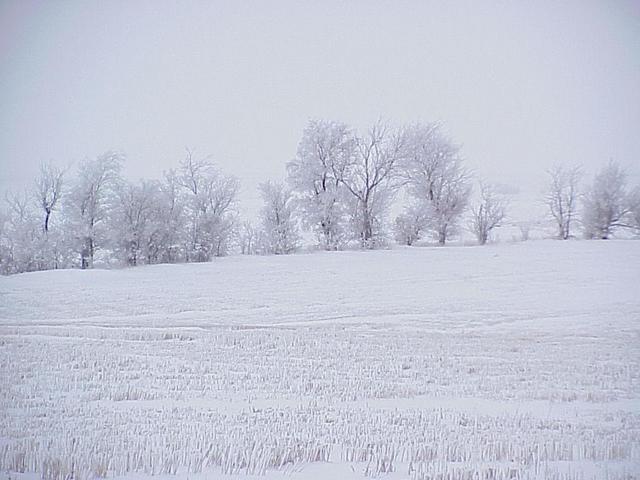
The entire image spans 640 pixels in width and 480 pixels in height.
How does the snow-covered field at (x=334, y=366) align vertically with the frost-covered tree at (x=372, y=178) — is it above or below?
below

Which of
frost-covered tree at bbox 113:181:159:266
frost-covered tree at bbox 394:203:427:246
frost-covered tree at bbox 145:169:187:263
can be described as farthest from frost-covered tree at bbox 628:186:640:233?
frost-covered tree at bbox 113:181:159:266

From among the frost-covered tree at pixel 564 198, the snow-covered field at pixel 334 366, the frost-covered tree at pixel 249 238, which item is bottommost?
the snow-covered field at pixel 334 366

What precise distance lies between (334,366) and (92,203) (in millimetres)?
2037

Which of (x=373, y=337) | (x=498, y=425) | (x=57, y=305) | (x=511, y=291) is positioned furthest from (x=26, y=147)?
(x=511, y=291)

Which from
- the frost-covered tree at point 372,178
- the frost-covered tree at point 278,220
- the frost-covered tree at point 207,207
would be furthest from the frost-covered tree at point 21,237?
the frost-covered tree at point 372,178

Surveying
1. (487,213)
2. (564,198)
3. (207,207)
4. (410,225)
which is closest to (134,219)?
(207,207)

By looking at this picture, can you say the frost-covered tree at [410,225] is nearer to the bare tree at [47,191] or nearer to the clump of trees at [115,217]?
the clump of trees at [115,217]

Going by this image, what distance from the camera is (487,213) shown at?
13.4 feet

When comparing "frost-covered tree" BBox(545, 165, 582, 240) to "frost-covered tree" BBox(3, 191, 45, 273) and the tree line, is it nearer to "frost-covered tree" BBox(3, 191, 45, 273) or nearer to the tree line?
the tree line

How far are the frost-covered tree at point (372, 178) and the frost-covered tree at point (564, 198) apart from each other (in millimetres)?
1157

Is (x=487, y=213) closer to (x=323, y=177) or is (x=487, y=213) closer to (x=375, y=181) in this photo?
(x=375, y=181)

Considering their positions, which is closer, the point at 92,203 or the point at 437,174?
the point at 92,203

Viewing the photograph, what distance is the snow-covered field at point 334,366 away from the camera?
8.56ft

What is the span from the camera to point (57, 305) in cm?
366
